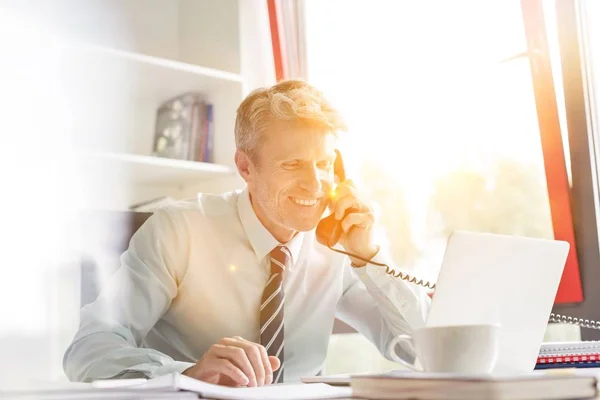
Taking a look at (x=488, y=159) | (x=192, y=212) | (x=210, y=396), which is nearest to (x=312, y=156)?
(x=192, y=212)

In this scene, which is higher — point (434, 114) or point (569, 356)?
point (434, 114)

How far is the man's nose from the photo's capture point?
1.72 meters

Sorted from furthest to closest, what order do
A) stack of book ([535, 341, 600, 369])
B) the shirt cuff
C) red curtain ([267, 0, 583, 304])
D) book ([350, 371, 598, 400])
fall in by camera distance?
red curtain ([267, 0, 583, 304]) < the shirt cuff < stack of book ([535, 341, 600, 369]) < book ([350, 371, 598, 400])

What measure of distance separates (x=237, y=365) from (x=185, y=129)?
165cm

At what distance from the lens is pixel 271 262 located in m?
1.69

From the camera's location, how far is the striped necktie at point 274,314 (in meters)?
1.60

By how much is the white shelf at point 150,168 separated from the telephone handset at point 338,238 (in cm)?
81

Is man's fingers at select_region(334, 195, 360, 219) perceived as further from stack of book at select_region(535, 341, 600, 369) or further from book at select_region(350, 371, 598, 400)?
book at select_region(350, 371, 598, 400)

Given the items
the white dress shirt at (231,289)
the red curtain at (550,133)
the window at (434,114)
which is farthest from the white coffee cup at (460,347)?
the window at (434,114)

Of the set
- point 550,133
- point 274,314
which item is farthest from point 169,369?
point 550,133

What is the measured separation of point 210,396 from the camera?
2.36 ft

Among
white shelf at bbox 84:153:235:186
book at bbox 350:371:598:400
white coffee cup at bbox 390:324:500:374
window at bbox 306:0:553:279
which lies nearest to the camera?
book at bbox 350:371:598:400

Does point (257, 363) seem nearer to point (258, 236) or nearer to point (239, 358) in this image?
point (239, 358)

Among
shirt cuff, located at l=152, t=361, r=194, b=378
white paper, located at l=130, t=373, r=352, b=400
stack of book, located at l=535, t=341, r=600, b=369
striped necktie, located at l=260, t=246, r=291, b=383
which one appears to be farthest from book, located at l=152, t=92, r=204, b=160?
white paper, located at l=130, t=373, r=352, b=400
